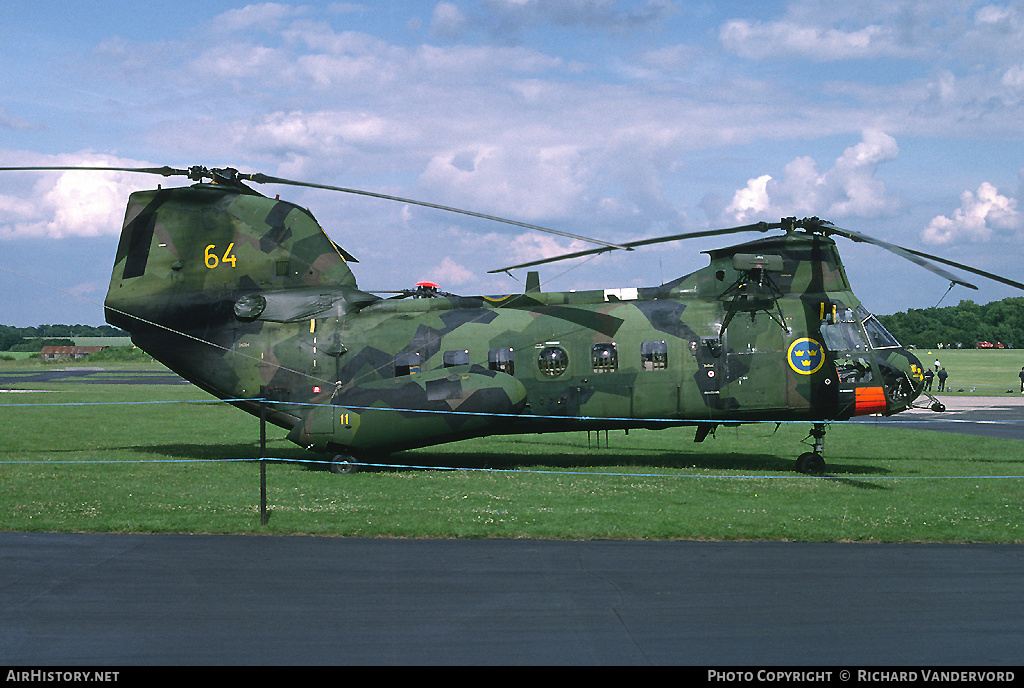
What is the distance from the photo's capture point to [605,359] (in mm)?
19359

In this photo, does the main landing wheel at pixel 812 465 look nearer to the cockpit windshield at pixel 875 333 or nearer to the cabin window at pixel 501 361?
the cockpit windshield at pixel 875 333

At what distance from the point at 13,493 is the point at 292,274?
27.0 ft

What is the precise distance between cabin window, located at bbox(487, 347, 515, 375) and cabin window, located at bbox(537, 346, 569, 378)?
2.23 ft

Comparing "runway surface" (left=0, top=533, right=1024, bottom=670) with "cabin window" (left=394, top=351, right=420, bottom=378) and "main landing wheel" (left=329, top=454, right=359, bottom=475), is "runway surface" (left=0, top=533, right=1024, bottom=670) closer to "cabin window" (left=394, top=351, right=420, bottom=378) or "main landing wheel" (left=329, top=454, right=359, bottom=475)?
"main landing wheel" (left=329, top=454, right=359, bottom=475)

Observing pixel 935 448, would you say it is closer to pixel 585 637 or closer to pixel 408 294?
pixel 408 294

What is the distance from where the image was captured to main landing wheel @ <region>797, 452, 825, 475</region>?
18547mm

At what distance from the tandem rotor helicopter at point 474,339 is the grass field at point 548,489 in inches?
56.1

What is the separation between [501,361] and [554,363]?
1273 mm

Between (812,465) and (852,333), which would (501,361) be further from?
(852,333)

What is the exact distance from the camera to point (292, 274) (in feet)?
69.2

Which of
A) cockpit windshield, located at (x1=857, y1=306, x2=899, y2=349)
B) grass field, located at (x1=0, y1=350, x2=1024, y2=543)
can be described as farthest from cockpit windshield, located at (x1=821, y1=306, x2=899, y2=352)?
grass field, located at (x1=0, y1=350, x2=1024, y2=543)

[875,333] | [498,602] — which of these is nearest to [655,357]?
[875,333]

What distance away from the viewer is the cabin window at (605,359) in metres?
19.3
